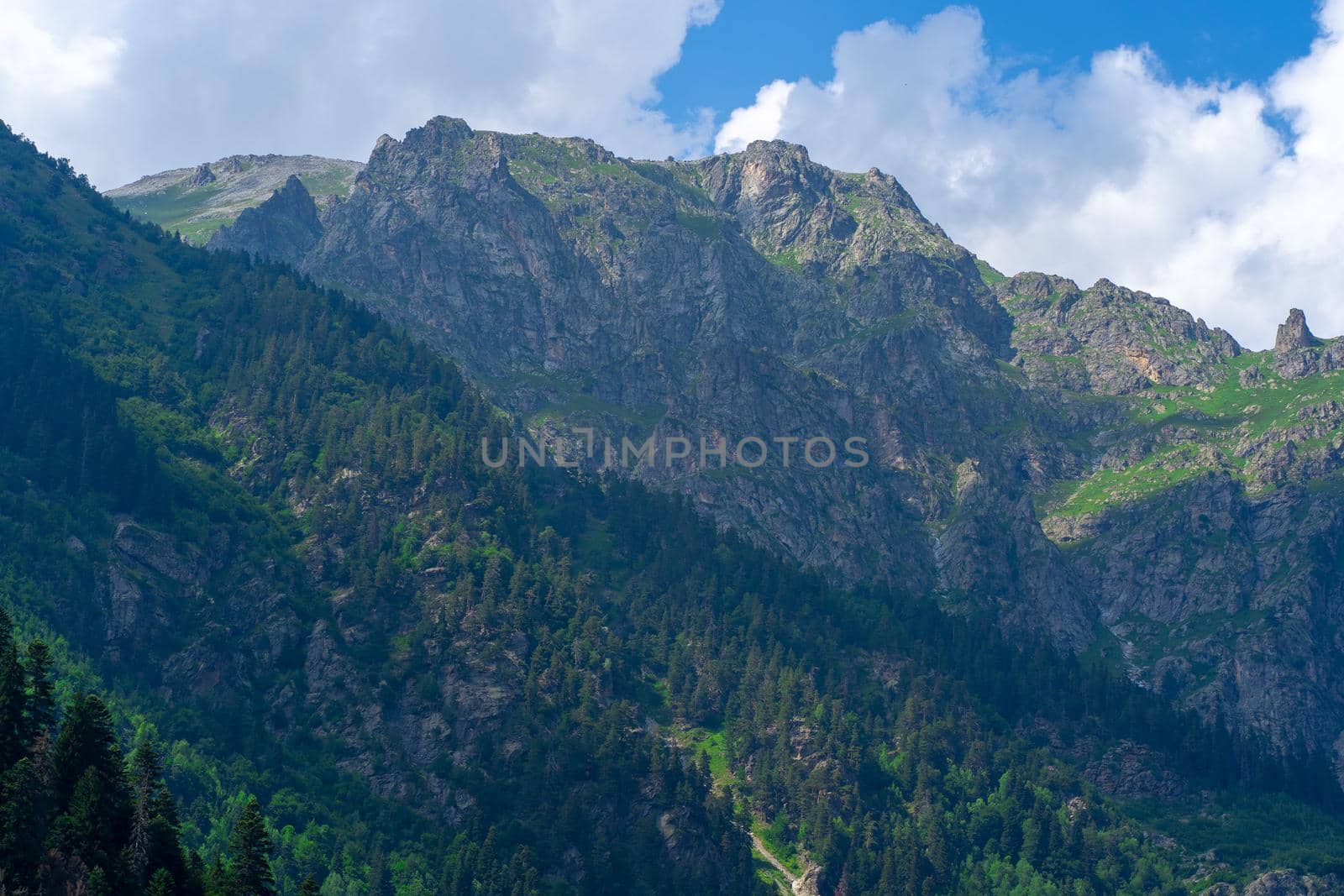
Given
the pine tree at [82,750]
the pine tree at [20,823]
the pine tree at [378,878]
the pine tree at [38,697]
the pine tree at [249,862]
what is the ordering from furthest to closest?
the pine tree at [378,878] → the pine tree at [38,697] → the pine tree at [82,750] → the pine tree at [249,862] → the pine tree at [20,823]

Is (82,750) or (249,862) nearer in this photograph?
(249,862)

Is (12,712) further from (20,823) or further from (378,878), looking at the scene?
(378,878)

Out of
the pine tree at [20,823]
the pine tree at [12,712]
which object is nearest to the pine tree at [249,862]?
the pine tree at [20,823]

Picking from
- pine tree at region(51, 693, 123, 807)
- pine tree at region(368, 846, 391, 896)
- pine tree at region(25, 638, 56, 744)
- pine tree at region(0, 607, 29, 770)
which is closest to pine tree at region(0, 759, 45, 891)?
pine tree at region(51, 693, 123, 807)

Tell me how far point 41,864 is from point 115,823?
6787 millimetres

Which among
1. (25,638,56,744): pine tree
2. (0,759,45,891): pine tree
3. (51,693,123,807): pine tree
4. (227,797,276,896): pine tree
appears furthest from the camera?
(25,638,56,744): pine tree

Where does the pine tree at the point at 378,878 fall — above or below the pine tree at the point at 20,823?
below

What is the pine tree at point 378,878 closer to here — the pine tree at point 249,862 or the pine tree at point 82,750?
the pine tree at point 249,862

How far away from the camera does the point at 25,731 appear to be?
381 feet

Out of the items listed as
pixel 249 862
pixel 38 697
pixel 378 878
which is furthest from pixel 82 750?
pixel 378 878

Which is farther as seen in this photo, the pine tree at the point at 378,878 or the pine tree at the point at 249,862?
the pine tree at the point at 378,878

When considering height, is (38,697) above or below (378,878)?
above

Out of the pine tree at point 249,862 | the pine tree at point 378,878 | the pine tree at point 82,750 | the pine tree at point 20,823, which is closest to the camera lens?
the pine tree at point 20,823

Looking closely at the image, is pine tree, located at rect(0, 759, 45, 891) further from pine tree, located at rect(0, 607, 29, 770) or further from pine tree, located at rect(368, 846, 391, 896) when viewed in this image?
pine tree, located at rect(368, 846, 391, 896)
